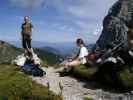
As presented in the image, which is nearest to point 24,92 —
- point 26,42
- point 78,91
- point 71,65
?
point 78,91

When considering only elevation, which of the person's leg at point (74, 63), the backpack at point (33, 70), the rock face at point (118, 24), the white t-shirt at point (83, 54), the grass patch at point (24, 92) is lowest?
the grass patch at point (24, 92)

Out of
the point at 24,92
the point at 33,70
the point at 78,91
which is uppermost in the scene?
the point at 33,70

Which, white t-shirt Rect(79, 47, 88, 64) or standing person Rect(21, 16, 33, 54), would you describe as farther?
standing person Rect(21, 16, 33, 54)

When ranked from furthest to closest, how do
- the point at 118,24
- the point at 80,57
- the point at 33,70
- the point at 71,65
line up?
1. the point at 118,24
2. the point at 80,57
3. the point at 71,65
4. the point at 33,70

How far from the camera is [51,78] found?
20.2 meters

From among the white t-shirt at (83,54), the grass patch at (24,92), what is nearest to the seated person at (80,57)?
the white t-shirt at (83,54)

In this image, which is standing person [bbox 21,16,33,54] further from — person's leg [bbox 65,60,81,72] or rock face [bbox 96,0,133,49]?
rock face [bbox 96,0,133,49]

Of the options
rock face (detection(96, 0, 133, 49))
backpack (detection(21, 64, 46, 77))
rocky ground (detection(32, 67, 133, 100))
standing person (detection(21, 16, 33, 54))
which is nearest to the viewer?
rocky ground (detection(32, 67, 133, 100))

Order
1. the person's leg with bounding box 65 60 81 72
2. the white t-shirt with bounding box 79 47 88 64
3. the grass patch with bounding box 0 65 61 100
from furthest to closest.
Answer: the white t-shirt with bounding box 79 47 88 64 < the person's leg with bounding box 65 60 81 72 < the grass patch with bounding box 0 65 61 100

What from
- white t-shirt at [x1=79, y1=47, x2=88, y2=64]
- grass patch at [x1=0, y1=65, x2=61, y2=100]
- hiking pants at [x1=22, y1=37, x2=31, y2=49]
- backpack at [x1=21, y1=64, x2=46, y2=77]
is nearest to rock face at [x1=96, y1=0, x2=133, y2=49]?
hiking pants at [x1=22, y1=37, x2=31, y2=49]

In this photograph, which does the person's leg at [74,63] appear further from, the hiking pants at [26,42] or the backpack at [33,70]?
the hiking pants at [26,42]

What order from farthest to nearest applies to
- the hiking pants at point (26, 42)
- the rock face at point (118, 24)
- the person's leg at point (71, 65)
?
the rock face at point (118, 24)
the hiking pants at point (26, 42)
the person's leg at point (71, 65)

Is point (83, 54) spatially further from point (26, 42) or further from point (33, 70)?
point (26, 42)

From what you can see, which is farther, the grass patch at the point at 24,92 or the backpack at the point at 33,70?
the backpack at the point at 33,70
